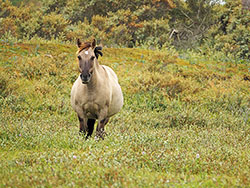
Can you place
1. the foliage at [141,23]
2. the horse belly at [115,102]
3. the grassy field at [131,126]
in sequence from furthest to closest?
the foliage at [141,23] < the horse belly at [115,102] < the grassy field at [131,126]

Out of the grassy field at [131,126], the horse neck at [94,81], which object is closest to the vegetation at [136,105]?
the grassy field at [131,126]

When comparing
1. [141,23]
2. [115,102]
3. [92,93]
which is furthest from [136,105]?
[141,23]

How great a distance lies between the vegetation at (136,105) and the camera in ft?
14.2

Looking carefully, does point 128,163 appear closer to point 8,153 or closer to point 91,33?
point 8,153

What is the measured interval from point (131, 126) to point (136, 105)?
10.6 feet

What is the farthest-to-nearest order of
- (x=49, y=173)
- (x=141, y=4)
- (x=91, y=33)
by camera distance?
(x=141, y=4) → (x=91, y=33) → (x=49, y=173)

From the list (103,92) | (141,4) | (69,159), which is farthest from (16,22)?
(69,159)

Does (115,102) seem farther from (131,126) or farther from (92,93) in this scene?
(131,126)

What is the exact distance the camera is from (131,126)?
9383 millimetres

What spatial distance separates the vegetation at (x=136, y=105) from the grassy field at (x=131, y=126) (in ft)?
0.08

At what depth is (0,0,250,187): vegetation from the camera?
14.2 feet

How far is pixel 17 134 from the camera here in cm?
654

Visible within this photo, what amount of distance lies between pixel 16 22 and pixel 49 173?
24249mm

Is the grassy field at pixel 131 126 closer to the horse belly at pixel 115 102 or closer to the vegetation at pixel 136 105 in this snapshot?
the vegetation at pixel 136 105
